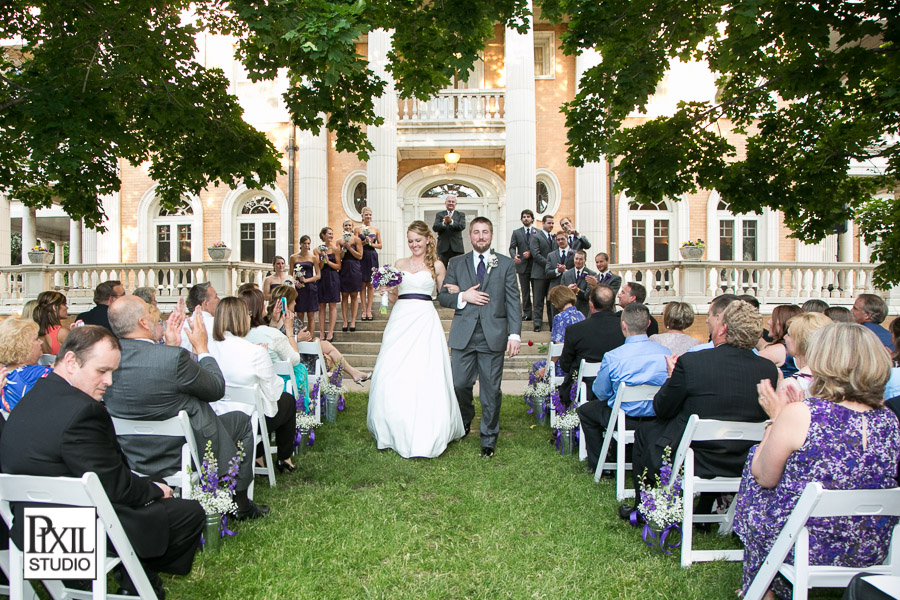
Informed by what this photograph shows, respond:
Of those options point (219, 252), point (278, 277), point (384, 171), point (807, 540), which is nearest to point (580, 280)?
point (278, 277)

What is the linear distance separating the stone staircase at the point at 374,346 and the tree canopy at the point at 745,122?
13.5 feet

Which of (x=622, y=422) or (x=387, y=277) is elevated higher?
(x=387, y=277)

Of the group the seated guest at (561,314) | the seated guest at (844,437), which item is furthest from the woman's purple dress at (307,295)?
the seated guest at (844,437)

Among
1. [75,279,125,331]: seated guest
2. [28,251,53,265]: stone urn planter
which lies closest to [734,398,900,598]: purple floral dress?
[75,279,125,331]: seated guest

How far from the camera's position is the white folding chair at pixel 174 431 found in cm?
379

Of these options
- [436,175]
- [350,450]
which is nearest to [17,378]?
[350,450]

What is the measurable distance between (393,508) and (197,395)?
5.37ft

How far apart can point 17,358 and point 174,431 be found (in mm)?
1143

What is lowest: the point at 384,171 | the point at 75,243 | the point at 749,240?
the point at 749,240

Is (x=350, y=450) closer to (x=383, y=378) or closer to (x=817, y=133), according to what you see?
(x=383, y=378)

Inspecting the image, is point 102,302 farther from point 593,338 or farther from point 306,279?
point 593,338

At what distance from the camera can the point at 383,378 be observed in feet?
21.2

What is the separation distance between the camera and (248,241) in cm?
2036

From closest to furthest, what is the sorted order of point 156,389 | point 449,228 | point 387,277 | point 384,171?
point 156,389
point 387,277
point 449,228
point 384,171
